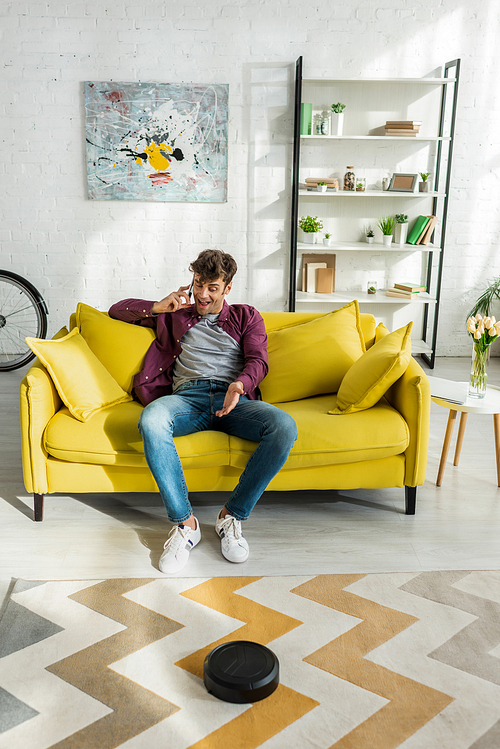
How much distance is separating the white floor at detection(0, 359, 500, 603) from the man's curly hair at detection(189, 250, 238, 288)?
35.7 inches

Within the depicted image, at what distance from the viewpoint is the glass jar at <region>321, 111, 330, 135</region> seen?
448 centimetres

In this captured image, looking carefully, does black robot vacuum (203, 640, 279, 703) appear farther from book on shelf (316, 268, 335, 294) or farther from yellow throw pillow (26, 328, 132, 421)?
book on shelf (316, 268, 335, 294)

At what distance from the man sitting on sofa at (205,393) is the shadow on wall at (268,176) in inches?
84.9

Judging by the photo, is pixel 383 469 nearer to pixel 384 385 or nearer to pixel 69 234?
pixel 384 385

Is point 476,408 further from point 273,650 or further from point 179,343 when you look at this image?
point 273,650

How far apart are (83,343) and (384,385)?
3.95ft

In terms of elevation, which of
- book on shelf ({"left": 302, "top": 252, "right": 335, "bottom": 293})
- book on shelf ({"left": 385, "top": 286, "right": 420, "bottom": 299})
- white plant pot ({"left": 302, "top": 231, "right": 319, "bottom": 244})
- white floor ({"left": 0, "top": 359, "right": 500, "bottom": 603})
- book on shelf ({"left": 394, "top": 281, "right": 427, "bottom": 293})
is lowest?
white floor ({"left": 0, "top": 359, "right": 500, "bottom": 603})

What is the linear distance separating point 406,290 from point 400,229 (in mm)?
456

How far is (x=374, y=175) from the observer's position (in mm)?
4750

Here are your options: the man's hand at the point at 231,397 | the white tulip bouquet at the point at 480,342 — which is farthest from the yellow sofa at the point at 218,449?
the white tulip bouquet at the point at 480,342

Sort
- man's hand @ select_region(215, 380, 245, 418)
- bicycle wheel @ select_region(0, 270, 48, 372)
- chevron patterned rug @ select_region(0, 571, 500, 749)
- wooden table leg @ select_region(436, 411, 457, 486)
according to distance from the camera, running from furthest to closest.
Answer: bicycle wheel @ select_region(0, 270, 48, 372)
wooden table leg @ select_region(436, 411, 457, 486)
man's hand @ select_region(215, 380, 245, 418)
chevron patterned rug @ select_region(0, 571, 500, 749)

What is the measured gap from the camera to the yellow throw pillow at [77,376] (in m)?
2.40

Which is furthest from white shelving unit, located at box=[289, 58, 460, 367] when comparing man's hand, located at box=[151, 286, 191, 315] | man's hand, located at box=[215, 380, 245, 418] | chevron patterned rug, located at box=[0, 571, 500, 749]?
chevron patterned rug, located at box=[0, 571, 500, 749]

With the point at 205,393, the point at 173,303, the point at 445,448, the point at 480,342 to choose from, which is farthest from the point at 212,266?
the point at 445,448
